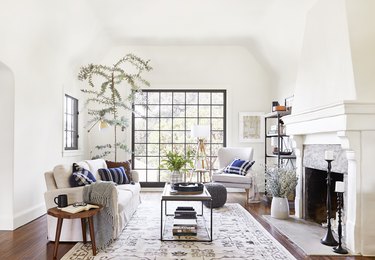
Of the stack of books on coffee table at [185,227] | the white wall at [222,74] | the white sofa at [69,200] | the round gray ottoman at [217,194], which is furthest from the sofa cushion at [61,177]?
the white wall at [222,74]

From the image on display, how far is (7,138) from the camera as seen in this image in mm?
4355

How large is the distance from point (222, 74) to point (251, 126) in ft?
4.37

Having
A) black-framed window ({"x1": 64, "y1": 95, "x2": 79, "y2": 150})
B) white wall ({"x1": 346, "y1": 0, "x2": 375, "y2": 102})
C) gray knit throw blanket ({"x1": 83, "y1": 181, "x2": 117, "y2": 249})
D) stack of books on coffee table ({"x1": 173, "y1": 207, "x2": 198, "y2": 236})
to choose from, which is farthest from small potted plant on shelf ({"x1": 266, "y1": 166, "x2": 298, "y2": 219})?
black-framed window ({"x1": 64, "y1": 95, "x2": 79, "y2": 150})

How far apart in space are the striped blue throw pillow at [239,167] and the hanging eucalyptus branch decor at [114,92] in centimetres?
216

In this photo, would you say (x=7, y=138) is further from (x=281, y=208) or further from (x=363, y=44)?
A: (x=363, y=44)

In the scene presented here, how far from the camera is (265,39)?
263 inches

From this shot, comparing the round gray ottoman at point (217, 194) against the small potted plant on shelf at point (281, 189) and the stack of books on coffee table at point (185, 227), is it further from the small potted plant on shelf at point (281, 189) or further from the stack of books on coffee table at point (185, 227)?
the stack of books on coffee table at point (185, 227)

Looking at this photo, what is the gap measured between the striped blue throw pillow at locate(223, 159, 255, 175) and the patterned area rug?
1.92m

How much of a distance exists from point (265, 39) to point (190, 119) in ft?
Result: 7.92

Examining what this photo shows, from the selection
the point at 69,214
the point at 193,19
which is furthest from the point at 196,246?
the point at 193,19

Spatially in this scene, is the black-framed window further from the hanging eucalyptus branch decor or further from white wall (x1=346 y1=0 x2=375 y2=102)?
white wall (x1=346 y1=0 x2=375 y2=102)

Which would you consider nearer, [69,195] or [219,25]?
A: [69,195]

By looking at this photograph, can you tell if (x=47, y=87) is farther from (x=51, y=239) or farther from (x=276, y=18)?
(x=276, y=18)

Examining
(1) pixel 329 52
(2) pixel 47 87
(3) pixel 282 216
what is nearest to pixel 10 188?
(2) pixel 47 87
